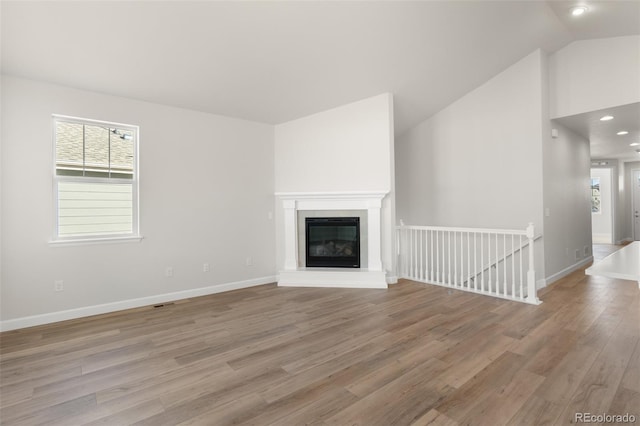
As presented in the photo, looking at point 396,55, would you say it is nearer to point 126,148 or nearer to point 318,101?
point 318,101

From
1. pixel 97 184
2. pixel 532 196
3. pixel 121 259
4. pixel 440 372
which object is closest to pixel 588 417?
pixel 440 372

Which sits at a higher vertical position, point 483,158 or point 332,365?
point 483,158

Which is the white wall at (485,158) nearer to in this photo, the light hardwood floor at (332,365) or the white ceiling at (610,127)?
the white ceiling at (610,127)

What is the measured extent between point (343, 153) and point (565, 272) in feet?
13.9

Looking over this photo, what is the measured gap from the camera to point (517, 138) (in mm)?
4555

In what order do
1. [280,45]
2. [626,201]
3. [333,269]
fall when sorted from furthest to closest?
1. [626,201]
2. [333,269]
3. [280,45]

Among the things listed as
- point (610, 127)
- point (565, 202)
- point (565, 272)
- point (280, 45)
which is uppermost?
point (280, 45)

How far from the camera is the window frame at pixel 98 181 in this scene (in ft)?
11.0

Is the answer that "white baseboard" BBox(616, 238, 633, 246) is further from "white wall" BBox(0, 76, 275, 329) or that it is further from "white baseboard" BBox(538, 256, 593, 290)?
"white wall" BBox(0, 76, 275, 329)

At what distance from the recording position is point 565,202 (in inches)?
199

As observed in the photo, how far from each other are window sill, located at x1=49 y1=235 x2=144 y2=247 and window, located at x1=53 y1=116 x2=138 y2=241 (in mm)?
34

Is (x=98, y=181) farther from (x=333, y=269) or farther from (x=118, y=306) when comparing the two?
(x=333, y=269)

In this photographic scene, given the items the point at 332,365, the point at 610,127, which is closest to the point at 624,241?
the point at 610,127

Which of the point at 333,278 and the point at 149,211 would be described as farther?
the point at 333,278
